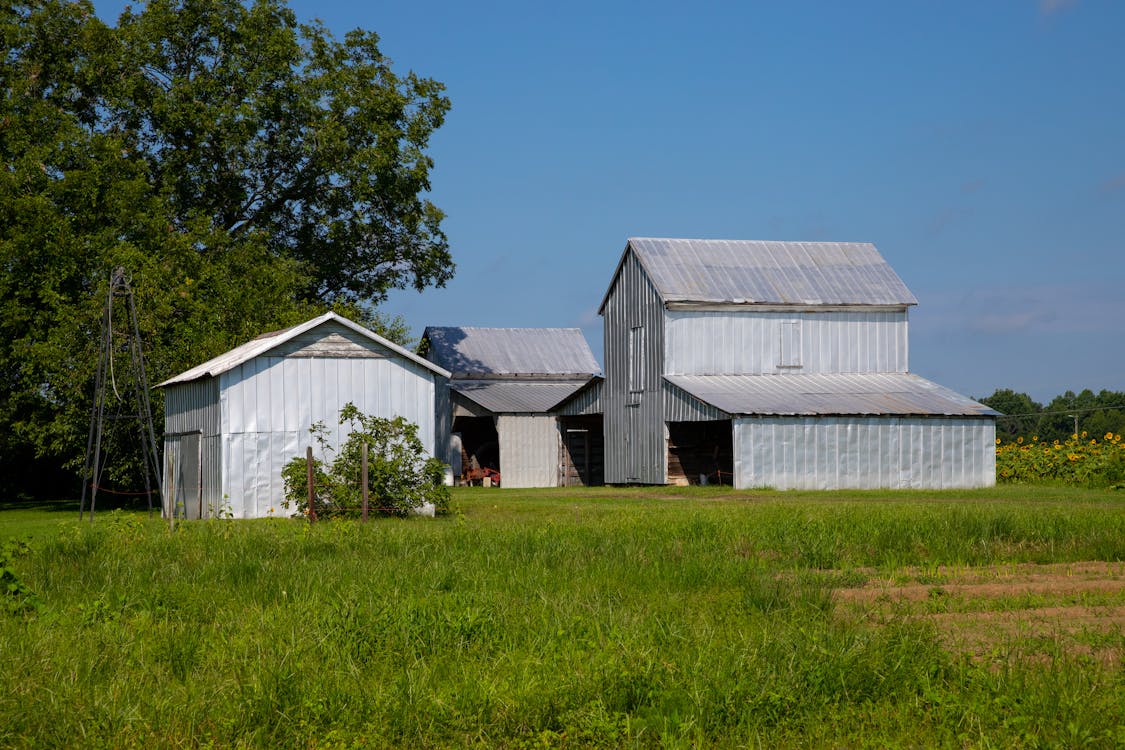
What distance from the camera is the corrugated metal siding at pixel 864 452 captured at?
36.6m

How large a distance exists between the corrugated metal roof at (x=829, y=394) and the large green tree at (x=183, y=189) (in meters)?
13.4

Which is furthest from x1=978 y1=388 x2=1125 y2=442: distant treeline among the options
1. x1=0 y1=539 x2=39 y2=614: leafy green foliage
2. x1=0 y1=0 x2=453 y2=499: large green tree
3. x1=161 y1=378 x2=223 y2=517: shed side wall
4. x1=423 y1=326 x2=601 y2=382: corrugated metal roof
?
x1=0 y1=539 x2=39 y2=614: leafy green foliage

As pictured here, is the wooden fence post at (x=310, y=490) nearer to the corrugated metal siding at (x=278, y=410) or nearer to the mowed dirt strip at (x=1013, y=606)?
the corrugated metal siding at (x=278, y=410)

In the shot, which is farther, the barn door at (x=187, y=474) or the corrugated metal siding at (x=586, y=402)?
the corrugated metal siding at (x=586, y=402)

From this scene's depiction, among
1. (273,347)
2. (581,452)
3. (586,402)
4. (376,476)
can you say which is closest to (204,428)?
(273,347)

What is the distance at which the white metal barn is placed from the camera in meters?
28.1

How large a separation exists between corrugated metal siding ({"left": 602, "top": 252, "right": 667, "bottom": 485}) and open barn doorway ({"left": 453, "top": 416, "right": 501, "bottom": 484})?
8187mm

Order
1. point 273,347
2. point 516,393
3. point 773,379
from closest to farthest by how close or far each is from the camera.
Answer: point 273,347, point 773,379, point 516,393

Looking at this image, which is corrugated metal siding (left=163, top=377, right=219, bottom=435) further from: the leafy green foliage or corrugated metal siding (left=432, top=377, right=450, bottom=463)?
corrugated metal siding (left=432, top=377, right=450, bottom=463)

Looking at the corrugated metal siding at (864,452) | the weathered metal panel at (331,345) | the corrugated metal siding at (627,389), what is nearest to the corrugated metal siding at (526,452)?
the corrugated metal siding at (627,389)

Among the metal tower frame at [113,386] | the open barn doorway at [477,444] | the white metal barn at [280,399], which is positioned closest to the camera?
the metal tower frame at [113,386]

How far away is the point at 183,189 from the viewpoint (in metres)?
43.8

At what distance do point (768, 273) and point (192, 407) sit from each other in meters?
21.6

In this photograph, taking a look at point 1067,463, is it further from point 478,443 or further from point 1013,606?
point 1013,606
